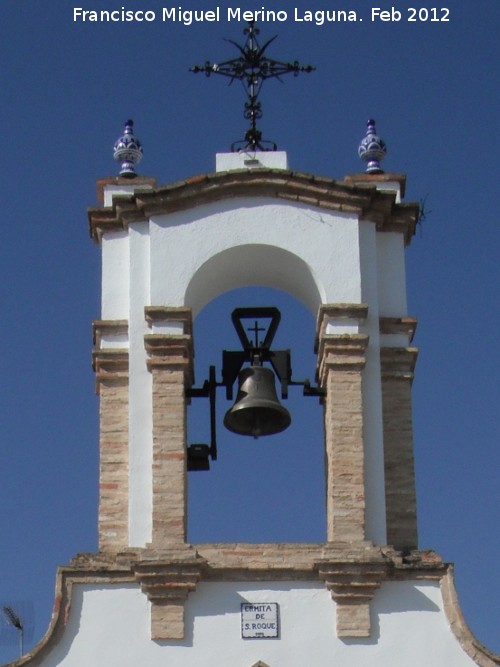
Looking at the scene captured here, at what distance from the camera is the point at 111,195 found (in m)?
19.7

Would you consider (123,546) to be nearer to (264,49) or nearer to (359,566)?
(359,566)

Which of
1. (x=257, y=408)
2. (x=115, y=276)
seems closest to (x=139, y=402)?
(x=257, y=408)

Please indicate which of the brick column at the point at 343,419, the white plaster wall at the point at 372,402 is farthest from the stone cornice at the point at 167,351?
the white plaster wall at the point at 372,402

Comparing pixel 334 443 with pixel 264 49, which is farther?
pixel 264 49

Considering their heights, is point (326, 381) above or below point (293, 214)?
below

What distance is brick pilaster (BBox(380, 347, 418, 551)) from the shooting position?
60.4ft

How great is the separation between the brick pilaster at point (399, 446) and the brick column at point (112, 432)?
6.87 feet

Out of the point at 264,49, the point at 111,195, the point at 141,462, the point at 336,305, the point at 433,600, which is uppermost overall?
the point at 264,49

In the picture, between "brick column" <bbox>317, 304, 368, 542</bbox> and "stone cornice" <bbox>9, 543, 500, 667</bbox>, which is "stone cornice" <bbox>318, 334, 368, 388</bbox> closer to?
"brick column" <bbox>317, 304, 368, 542</bbox>

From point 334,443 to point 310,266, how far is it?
62.1 inches

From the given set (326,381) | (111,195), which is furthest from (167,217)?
(326,381)

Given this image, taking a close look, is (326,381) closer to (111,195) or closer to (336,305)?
(336,305)

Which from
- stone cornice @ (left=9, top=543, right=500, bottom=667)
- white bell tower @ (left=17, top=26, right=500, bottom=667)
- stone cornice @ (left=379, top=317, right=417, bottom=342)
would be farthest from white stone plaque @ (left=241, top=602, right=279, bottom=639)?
stone cornice @ (left=379, top=317, right=417, bottom=342)

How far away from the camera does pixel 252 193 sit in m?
19.3
